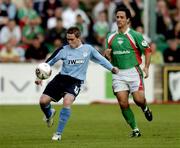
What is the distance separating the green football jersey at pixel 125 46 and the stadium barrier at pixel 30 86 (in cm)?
980

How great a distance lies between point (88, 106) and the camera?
23922mm

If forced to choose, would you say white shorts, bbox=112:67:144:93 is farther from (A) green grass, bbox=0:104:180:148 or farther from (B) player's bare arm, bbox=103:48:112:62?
(A) green grass, bbox=0:104:180:148

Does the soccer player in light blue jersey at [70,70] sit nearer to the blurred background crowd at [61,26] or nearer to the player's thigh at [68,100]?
the player's thigh at [68,100]

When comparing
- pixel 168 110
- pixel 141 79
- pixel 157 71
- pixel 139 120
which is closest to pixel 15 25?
pixel 157 71

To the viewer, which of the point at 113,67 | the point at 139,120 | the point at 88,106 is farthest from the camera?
the point at 88,106

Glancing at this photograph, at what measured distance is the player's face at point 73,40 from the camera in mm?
13969

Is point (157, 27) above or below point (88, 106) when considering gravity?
above

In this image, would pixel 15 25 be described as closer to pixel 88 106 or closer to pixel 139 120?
pixel 88 106

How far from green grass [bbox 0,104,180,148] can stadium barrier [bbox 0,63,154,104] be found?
93 centimetres

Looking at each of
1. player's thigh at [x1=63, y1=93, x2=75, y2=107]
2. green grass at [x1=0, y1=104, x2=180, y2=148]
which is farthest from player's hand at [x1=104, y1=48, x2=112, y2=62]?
green grass at [x1=0, y1=104, x2=180, y2=148]

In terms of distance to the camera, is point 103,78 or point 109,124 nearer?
point 109,124

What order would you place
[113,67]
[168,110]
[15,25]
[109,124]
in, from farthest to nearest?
1. [15,25]
2. [168,110]
3. [109,124]
4. [113,67]

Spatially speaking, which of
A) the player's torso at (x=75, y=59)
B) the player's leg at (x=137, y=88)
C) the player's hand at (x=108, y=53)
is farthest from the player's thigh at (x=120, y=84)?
the player's torso at (x=75, y=59)

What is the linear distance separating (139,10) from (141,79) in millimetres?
12925
